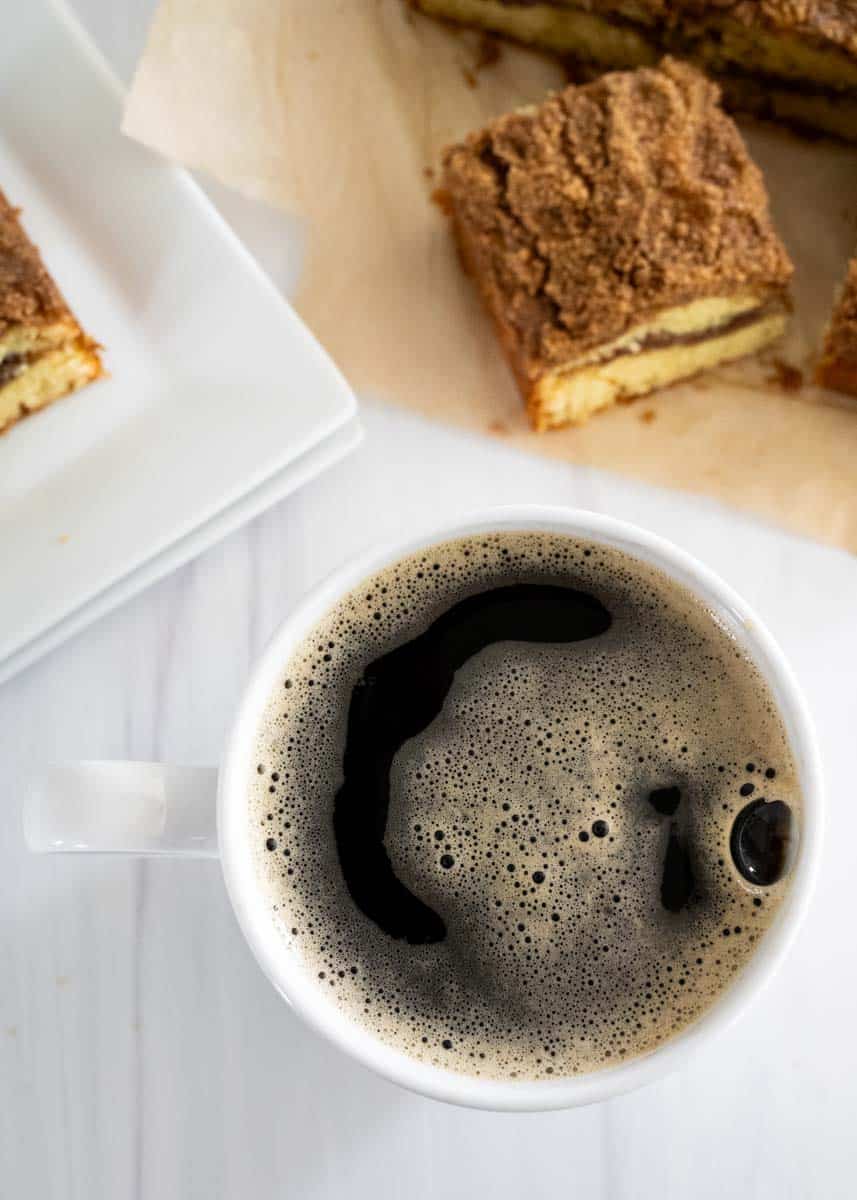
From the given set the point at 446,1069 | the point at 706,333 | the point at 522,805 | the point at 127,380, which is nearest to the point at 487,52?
the point at 706,333

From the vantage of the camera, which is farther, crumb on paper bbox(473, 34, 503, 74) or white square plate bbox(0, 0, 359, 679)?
crumb on paper bbox(473, 34, 503, 74)

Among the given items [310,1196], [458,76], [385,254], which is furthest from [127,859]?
[458,76]

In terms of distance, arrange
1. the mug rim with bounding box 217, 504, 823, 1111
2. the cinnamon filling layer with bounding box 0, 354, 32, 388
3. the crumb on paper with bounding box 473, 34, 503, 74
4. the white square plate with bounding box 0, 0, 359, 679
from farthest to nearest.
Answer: the crumb on paper with bounding box 473, 34, 503, 74 < the cinnamon filling layer with bounding box 0, 354, 32, 388 < the white square plate with bounding box 0, 0, 359, 679 < the mug rim with bounding box 217, 504, 823, 1111

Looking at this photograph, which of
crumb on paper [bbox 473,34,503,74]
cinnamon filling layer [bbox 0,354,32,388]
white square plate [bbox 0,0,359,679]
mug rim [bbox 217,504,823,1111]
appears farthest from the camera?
crumb on paper [bbox 473,34,503,74]

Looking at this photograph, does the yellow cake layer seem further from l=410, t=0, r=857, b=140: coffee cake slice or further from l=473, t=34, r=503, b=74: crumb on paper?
l=473, t=34, r=503, b=74: crumb on paper

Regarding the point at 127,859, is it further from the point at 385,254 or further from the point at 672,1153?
the point at 385,254

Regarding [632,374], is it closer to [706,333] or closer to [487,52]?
[706,333]

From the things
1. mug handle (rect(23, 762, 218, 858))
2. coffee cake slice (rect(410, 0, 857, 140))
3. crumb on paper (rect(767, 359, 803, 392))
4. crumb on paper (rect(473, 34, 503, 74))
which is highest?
crumb on paper (rect(473, 34, 503, 74))

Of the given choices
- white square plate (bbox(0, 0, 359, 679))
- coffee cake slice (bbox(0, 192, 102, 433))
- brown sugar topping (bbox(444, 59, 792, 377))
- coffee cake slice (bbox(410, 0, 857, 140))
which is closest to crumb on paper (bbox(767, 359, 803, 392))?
brown sugar topping (bbox(444, 59, 792, 377))
